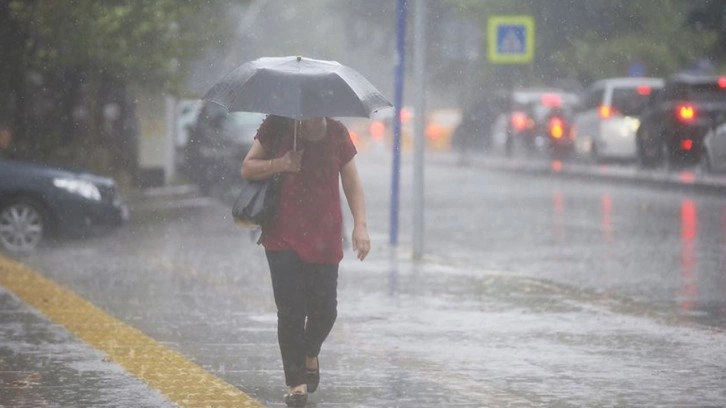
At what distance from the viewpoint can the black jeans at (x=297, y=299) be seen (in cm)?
868

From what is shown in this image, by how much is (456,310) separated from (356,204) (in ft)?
13.6

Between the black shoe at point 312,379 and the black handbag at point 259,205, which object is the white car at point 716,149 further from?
the black handbag at point 259,205

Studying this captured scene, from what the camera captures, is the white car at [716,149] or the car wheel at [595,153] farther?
the car wheel at [595,153]

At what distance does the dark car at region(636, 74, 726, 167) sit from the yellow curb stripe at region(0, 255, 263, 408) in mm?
19980

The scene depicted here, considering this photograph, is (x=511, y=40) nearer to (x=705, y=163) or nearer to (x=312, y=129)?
(x=705, y=163)

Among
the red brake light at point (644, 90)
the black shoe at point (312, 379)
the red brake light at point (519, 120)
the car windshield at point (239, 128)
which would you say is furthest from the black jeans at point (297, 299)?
the red brake light at point (519, 120)

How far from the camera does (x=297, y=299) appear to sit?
871 centimetres

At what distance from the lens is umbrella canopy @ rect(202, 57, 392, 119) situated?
8500mm

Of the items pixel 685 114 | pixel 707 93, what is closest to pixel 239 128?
pixel 685 114

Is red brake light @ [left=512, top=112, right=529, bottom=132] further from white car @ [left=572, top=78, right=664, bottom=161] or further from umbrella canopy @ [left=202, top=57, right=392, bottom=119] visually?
umbrella canopy @ [left=202, top=57, right=392, bottom=119]

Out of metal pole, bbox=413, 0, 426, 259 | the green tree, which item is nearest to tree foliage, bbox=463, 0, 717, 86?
the green tree

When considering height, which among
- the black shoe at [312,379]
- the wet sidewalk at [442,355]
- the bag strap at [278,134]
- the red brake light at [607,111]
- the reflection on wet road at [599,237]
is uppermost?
the bag strap at [278,134]

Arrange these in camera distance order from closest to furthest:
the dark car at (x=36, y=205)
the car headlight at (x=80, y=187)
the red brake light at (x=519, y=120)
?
the dark car at (x=36, y=205), the car headlight at (x=80, y=187), the red brake light at (x=519, y=120)

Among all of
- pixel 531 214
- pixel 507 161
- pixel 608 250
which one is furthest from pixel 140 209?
pixel 507 161
